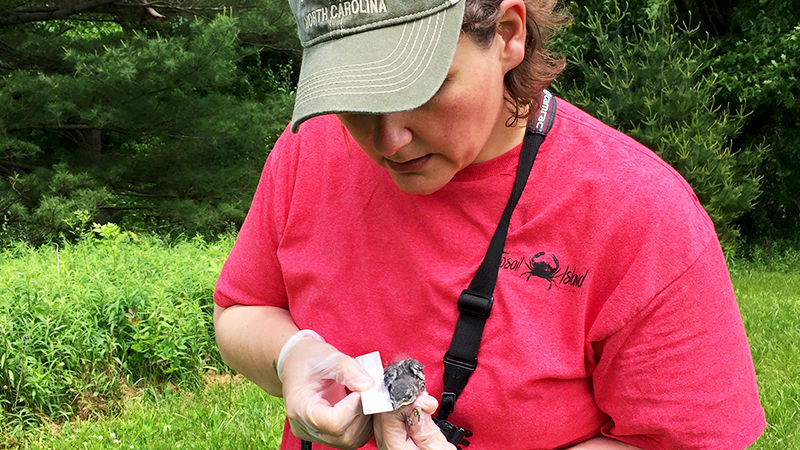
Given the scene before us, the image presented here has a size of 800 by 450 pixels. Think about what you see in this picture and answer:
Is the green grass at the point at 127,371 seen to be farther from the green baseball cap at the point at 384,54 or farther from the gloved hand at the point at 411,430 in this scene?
the green baseball cap at the point at 384,54

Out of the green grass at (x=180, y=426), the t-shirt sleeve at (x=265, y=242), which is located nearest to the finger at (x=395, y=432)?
the t-shirt sleeve at (x=265, y=242)

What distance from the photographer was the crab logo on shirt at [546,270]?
1338 millimetres

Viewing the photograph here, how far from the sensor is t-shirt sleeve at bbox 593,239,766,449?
1276 mm

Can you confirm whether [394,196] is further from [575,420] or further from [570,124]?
Result: [575,420]

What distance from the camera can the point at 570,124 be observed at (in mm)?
1433

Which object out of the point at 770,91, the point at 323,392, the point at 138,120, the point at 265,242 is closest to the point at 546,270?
the point at 323,392

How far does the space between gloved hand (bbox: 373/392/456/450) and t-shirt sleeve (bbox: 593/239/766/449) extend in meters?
0.33

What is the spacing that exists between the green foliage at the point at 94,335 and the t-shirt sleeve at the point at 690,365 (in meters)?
3.55

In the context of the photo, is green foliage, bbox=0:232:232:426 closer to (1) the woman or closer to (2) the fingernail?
(1) the woman

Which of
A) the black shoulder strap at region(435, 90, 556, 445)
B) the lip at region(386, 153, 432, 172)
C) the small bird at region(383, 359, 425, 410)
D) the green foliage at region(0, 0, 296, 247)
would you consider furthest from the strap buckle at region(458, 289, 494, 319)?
the green foliage at region(0, 0, 296, 247)

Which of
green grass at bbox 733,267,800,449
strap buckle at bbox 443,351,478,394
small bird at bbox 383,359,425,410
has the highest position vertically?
small bird at bbox 383,359,425,410

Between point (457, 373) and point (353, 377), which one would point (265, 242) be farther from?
point (457, 373)

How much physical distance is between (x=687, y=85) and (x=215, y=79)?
20.2 feet

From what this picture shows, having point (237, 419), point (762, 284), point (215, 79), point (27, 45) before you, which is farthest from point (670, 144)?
point (27, 45)
